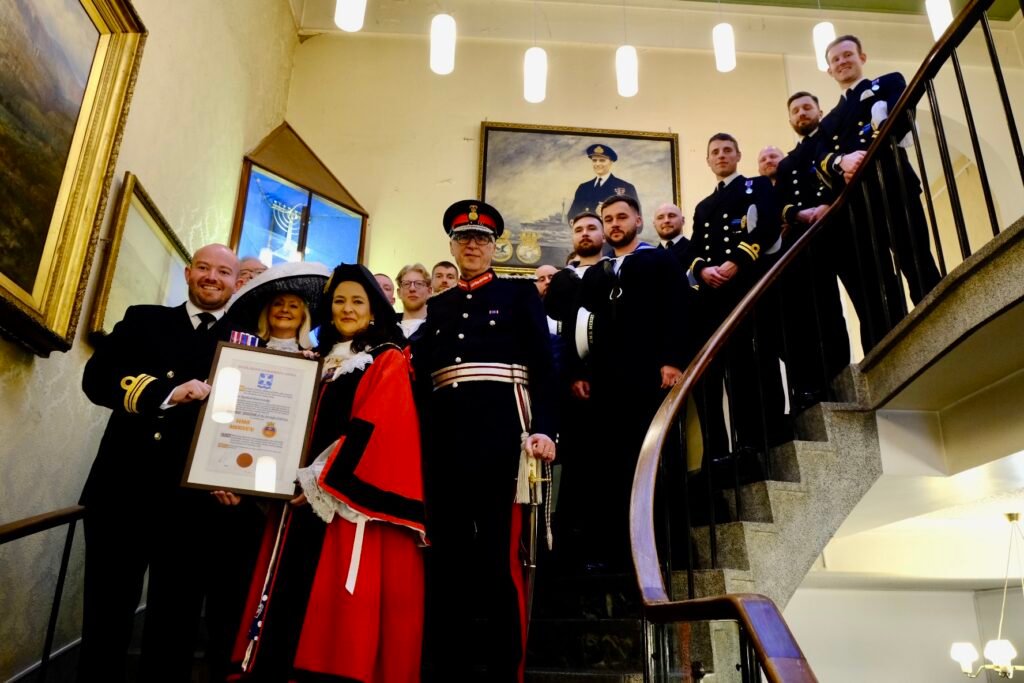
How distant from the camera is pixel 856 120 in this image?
396 centimetres

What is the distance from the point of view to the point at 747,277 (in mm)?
3904

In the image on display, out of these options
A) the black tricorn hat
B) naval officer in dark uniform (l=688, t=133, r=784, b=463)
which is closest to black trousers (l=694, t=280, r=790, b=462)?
naval officer in dark uniform (l=688, t=133, r=784, b=463)

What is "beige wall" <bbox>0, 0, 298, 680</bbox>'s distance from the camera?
9.71 ft

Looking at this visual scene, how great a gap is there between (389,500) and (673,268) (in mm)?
1619

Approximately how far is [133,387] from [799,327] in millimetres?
2815

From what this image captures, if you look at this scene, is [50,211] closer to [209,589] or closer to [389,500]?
[209,589]

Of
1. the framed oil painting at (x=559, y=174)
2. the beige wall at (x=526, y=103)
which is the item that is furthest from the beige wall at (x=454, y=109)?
the framed oil painting at (x=559, y=174)

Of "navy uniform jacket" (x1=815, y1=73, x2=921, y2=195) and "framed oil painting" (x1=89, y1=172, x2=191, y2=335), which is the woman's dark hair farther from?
"navy uniform jacket" (x1=815, y1=73, x2=921, y2=195)

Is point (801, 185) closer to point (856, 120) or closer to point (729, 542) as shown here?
point (856, 120)

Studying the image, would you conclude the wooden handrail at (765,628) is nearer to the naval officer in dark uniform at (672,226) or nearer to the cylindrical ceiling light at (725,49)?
the naval officer in dark uniform at (672,226)

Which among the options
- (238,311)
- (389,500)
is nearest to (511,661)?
(389,500)

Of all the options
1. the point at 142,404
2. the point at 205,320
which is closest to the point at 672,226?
the point at 205,320

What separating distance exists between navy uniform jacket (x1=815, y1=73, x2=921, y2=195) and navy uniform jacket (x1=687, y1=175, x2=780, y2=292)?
29 centimetres

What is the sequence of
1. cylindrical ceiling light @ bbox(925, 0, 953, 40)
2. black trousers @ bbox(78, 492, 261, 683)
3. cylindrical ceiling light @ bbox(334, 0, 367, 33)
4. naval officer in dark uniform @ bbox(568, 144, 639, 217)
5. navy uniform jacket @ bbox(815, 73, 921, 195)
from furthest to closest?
naval officer in dark uniform @ bbox(568, 144, 639, 217), cylindrical ceiling light @ bbox(925, 0, 953, 40), cylindrical ceiling light @ bbox(334, 0, 367, 33), navy uniform jacket @ bbox(815, 73, 921, 195), black trousers @ bbox(78, 492, 261, 683)
